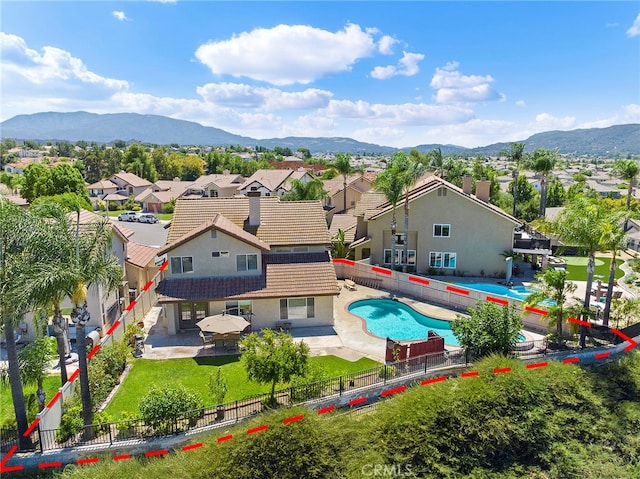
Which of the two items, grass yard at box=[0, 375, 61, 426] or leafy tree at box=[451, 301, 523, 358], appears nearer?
grass yard at box=[0, 375, 61, 426]

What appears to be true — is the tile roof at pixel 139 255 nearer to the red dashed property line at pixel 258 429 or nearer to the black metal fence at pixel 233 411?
the black metal fence at pixel 233 411

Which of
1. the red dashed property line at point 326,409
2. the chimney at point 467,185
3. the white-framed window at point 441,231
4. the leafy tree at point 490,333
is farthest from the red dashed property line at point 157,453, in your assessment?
the chimney at point 467,185

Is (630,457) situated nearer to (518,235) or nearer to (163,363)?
(163,363)

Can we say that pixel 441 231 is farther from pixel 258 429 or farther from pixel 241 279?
pixel 258 429

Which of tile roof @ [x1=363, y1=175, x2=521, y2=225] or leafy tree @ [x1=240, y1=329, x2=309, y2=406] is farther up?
tile roof @ [x1=363, y1=175, x2=521, y2=225]

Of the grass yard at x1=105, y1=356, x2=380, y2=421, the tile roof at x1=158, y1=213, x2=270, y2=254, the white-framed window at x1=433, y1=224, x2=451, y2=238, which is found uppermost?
the tile roof at x1=158, y1=213, x2=270, y2=254

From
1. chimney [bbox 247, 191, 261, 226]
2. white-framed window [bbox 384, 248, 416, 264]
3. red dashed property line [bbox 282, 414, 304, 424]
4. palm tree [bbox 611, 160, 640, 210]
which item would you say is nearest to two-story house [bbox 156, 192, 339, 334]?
chimney [bbox 247, 191, 261, 226]

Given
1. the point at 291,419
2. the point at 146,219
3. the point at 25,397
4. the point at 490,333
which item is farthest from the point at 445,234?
the point at 146,219

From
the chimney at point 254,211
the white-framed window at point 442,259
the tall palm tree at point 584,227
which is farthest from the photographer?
the white-framed window at point 442,259

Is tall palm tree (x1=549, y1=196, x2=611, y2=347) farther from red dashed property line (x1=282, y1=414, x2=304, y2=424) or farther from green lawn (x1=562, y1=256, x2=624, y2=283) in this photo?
green lawn (x1=562, y1=256, x2=624, y2=283)
